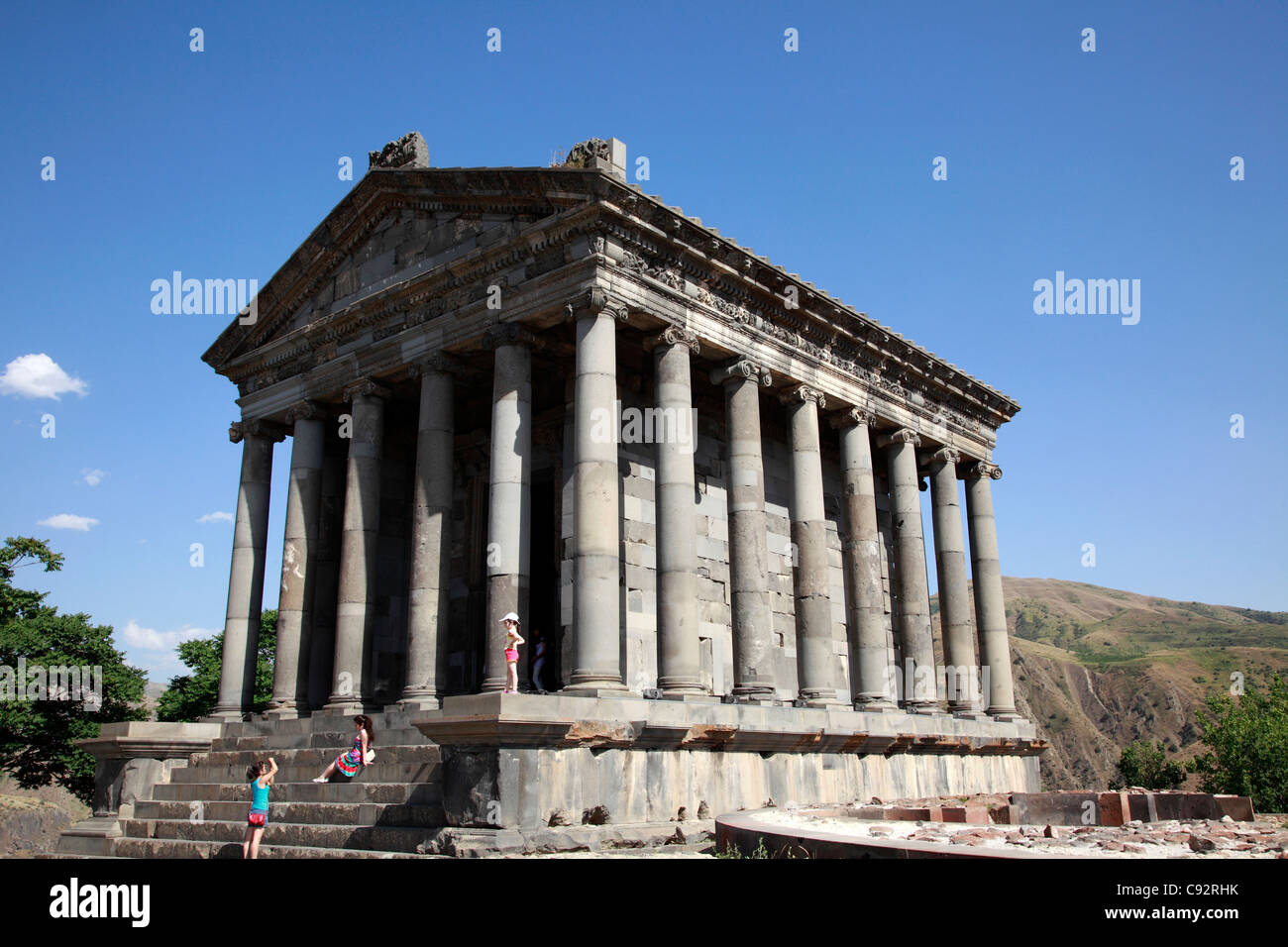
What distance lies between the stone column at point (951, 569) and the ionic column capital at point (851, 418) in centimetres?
374

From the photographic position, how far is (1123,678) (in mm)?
114125

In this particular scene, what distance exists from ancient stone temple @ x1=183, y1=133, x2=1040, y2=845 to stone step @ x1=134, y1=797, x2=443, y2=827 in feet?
3.76

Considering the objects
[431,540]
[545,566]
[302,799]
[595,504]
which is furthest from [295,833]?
[545,566]

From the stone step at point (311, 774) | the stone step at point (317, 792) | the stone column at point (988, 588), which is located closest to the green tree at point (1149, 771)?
the stone column at point (988, 588)

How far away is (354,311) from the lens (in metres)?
21.5

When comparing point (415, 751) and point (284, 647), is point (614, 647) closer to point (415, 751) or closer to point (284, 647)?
point (415, 751)

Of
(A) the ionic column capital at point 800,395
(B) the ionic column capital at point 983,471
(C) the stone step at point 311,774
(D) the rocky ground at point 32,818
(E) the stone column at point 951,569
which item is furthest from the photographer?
(D) the rocky ground at point 32,818

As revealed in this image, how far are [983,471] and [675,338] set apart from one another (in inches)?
517

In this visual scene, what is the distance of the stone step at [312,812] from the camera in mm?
13758

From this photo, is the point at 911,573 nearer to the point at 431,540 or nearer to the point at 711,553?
the point at 711,553

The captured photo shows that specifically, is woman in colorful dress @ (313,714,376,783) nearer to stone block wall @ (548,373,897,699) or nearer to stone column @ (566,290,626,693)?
stone column @ (566,290,626,693)

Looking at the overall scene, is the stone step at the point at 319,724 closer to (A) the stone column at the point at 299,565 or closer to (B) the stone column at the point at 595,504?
(A) the stone column at the point at 299,565

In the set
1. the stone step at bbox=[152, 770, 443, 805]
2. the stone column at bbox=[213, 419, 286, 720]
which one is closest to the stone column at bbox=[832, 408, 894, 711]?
the stone step at bbox=[152, 770, 443, 805]
